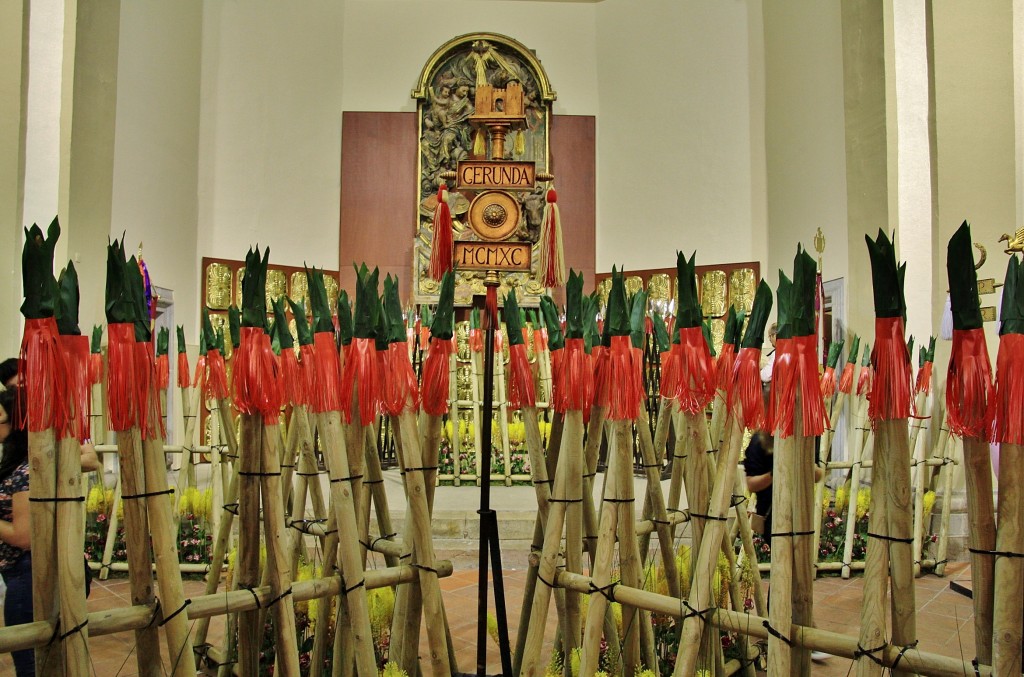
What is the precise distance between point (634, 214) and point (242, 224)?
563 cm

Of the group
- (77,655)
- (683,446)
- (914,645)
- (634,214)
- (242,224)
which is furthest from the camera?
(634,214)

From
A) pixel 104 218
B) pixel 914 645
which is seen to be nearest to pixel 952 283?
pixel 914 645

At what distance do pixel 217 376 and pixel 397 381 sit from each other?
788 mm

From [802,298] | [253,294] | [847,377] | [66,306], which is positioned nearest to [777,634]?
[802,298]

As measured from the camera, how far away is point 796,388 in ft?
5.72

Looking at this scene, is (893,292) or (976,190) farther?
(976,190)

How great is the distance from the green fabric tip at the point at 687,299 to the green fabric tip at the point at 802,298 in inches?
13.4

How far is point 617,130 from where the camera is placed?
1030 centimetres

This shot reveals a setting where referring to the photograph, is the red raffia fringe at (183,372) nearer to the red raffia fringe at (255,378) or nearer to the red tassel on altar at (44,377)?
the red raffia fringe at (255,378)

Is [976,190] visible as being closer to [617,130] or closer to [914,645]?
[914,645]

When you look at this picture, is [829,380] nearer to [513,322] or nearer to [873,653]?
[513,322]

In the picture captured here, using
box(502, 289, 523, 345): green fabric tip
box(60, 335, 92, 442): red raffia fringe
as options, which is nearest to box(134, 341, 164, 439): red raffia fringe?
box(60, 335, 92, 442): red raffia fringe

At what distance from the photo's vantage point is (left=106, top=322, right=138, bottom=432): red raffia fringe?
1651 millimetres

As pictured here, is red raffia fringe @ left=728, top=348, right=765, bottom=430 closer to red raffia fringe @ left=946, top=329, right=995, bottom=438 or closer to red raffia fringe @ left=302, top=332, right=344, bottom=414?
red raffia fringe @ left=946, top=329, right=995, bottom=438
